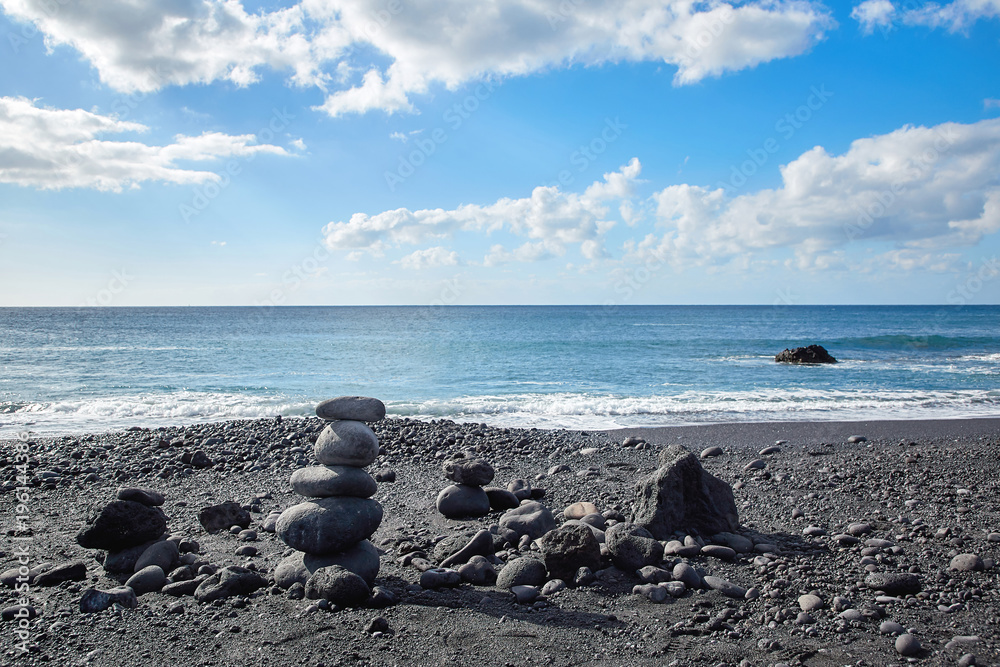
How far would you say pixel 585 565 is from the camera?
5516 millimetres

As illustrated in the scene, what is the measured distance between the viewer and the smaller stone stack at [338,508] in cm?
550

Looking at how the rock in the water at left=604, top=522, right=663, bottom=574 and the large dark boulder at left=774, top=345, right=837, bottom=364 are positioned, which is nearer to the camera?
the rock in the water at left=604, top=522, right=663, bottom=574

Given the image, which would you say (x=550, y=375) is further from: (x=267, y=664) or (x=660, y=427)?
(x=267, y=664)

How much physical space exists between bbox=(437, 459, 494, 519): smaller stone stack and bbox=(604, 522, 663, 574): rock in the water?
2312mm

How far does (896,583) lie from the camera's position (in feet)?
16.8

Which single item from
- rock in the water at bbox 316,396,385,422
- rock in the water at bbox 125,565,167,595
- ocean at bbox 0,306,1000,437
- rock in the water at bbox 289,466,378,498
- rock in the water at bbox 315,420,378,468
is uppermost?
rock in the water at bbox 316,396,385,422

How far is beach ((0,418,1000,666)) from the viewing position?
4312mm

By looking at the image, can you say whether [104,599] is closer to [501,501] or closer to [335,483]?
[335,483]

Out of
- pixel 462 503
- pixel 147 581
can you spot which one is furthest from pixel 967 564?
pixel 147 581

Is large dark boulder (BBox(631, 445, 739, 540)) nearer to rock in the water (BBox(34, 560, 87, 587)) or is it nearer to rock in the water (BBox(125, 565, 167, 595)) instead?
rock in the water (BBox(125, 565, 167, 595))

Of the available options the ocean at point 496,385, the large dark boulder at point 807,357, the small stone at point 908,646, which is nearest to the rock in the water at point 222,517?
the small stone at point 908,646

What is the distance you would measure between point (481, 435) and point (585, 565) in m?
7.44

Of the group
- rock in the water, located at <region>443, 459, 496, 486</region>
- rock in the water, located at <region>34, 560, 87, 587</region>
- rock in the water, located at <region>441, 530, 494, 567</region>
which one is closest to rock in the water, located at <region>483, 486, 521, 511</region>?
rock in the water, located at <region>443, 459, 496, 486</region>

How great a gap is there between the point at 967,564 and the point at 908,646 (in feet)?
6.44
